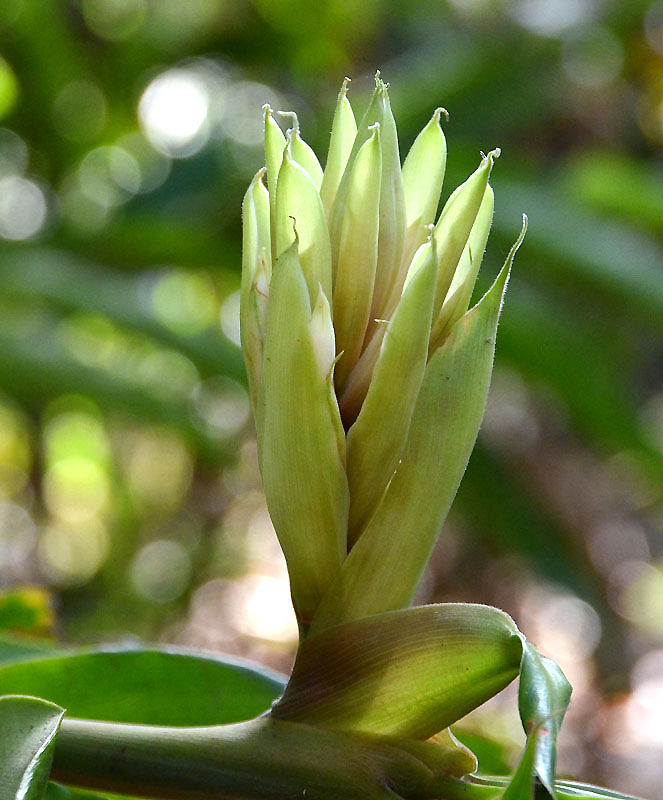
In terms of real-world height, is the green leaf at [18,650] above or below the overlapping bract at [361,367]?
below

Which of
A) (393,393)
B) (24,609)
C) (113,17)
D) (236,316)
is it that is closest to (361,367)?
(393,393)

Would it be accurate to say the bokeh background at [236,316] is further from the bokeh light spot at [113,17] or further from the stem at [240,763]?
the stem at [240,763]

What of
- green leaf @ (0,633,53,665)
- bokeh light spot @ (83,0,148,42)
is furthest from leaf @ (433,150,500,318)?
bokeh light spot @ (83,0,148,42)

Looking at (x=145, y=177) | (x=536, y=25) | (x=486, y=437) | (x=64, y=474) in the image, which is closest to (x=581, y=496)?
(x=486, y=437)

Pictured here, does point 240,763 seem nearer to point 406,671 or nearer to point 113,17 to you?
point 406,671

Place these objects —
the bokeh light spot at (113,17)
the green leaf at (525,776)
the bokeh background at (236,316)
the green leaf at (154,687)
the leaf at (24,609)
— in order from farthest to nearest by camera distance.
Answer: the bokeh light spot at (113,17) → the bokeh background at (236,316) → the leaf at (24,609) → the green leaf at (154,687) → the green leaf at (525,776)

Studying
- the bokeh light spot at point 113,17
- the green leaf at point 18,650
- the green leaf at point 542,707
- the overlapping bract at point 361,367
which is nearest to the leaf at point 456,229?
the overlapping bract at point 361,367

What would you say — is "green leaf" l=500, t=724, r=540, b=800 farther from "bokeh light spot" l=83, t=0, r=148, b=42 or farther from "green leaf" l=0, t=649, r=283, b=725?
"bokeh light spot" l=83, t=0, r=148, b=42

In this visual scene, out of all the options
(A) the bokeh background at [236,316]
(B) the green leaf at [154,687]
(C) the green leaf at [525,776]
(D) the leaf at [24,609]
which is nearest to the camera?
(C) the green leaf at [525,776]
